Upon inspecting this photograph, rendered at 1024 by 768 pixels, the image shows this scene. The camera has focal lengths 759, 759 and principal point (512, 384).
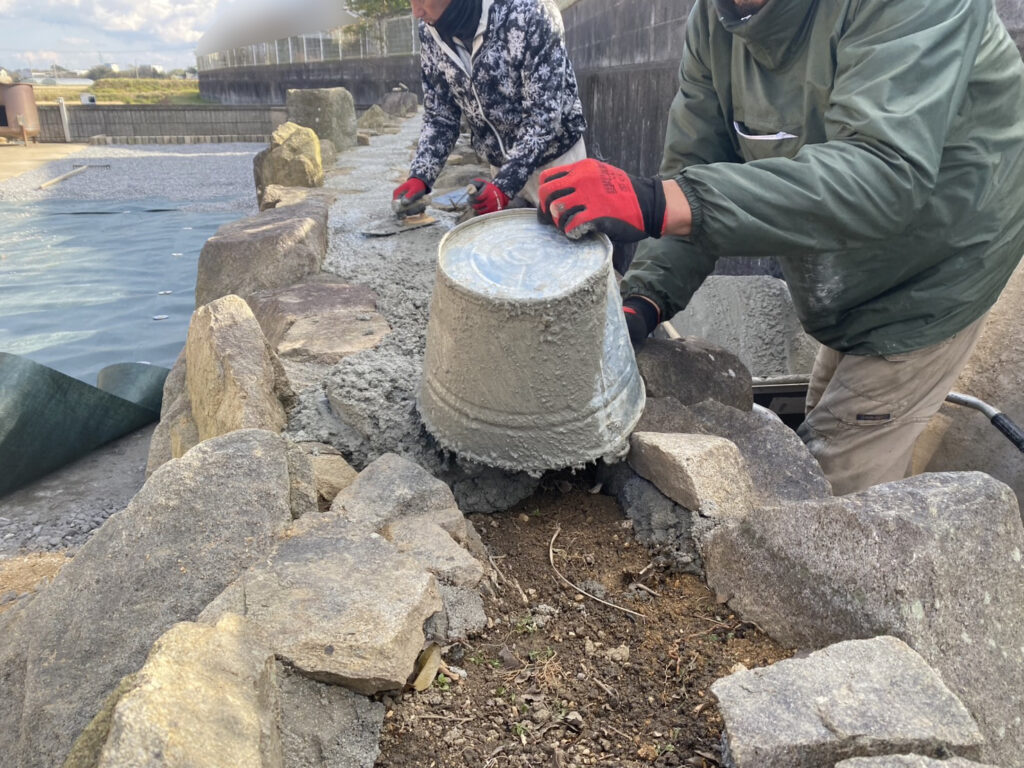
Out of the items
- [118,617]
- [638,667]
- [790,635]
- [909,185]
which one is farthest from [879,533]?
[118,617]

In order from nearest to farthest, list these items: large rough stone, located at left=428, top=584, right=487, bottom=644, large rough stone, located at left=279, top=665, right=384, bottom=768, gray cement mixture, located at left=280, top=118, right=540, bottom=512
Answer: large rough stone, located at left=279, top=665, right=384, bottom=768, large rough stone, located at left=428, top=584, right=487, bottom=644, gray cement mixture, located at left=280, top=118, right=540, bottom=512

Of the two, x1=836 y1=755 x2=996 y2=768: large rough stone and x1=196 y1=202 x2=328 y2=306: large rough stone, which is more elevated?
x1=196 y1=202 x2=328 y2=306: large rough stone

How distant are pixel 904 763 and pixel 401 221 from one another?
3.98 m

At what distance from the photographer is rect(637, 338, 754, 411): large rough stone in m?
2.60

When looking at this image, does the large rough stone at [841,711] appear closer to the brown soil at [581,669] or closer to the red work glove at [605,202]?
the brown soil at [581,669]

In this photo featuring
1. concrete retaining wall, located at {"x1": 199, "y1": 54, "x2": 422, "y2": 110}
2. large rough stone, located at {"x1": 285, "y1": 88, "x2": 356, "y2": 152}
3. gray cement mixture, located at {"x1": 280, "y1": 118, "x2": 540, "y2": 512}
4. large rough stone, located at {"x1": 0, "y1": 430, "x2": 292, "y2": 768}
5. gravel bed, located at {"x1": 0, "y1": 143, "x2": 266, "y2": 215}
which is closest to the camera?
large rough stone, located at {"x1": 0, "y1": 430, "x2": 292, "y2": 768}

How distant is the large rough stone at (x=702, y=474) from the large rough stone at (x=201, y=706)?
1041 mm

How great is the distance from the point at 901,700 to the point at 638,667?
1.65ft

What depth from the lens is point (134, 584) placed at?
5.06ft

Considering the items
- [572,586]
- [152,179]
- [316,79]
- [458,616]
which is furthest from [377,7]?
[458,616]

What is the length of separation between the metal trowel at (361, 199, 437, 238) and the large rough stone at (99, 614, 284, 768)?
3394 mm

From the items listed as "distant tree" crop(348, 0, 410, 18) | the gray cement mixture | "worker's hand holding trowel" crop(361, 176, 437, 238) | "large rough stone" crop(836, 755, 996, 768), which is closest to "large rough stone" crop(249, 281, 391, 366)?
the gray cement mixture

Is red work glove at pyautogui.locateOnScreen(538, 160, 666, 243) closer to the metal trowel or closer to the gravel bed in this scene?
the metal trowel

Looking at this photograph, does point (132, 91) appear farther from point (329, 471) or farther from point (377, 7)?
point (329, 471)
